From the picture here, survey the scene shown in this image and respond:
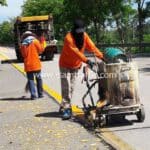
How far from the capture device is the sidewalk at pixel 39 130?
8.36m

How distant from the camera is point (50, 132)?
9383 mm

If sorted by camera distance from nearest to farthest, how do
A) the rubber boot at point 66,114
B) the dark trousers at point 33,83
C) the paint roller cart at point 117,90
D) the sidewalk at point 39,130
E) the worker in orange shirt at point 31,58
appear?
the sidewalk at point 39,130 → the paint roller cart at point 117,90 → the rubber boot at point 66,114 → the dark trousers at point 33,83 → the worker in orange shirt at point 31,58

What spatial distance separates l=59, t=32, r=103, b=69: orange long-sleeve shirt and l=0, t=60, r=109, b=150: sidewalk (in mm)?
1005

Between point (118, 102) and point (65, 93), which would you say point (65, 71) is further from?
point (118, 102)

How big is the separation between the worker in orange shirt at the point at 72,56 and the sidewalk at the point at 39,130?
0.42 metres

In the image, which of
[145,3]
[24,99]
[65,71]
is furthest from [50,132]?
[145,3]

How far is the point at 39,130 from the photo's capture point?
31.5 ft

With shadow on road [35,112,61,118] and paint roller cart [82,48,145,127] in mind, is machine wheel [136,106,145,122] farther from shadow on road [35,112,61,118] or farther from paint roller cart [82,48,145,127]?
shadow on road [35,112,61,118]

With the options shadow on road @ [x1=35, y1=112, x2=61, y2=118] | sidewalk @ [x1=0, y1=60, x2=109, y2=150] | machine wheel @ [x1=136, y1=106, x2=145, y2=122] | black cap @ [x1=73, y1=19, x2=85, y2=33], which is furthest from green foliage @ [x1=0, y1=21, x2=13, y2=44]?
machine wheel @ [x1=136, y1=106, x2=145, y2=122]

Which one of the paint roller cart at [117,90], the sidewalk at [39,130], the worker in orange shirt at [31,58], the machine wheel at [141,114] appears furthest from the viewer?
the worker in orange shirt at [31,58]

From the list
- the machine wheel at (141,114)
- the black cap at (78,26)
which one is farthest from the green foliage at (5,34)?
the machine wheel at (141,114)

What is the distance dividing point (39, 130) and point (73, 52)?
4.84 feet

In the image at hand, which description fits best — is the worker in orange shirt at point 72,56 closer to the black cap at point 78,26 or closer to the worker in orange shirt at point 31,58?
the black cap at point 78,26

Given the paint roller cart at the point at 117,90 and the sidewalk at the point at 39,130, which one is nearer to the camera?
the sidewalk at the point at 39,130
